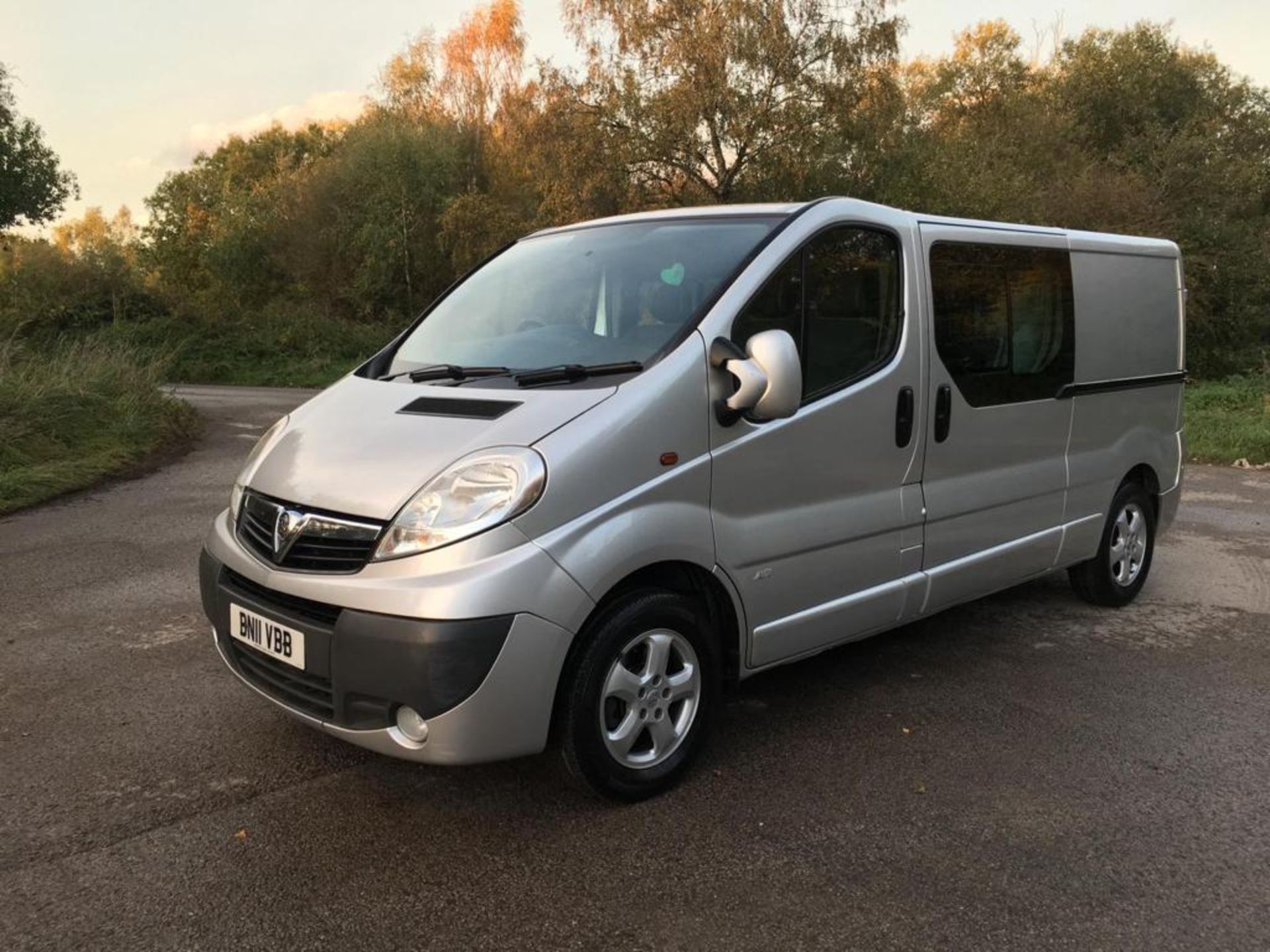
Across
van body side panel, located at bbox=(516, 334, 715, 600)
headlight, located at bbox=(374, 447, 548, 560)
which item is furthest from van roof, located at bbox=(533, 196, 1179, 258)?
headlight, located at bbox=(374, 447, 548, 560)

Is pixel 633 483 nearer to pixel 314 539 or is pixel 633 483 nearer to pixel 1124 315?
pixel 314 539

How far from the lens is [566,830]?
9.93 ft

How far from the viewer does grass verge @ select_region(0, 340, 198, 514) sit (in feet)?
28.5

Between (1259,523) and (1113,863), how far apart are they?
20.2ft

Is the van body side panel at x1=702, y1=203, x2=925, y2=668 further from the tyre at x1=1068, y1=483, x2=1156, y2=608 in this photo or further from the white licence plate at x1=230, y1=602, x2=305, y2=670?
the tyre at x1=1068, y1=483, x2=1156, y2=608

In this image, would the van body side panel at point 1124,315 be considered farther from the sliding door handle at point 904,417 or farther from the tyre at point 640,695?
the tyre at point 640,695

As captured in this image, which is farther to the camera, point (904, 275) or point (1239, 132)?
point (1239, 132)

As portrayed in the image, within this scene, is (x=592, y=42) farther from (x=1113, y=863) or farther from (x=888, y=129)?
(x=1113, y=863)

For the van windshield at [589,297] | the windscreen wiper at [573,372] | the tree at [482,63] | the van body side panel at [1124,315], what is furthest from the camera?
the tree at [482,63]

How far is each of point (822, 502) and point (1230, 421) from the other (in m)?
11.7

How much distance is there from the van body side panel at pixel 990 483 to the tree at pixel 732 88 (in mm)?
21932

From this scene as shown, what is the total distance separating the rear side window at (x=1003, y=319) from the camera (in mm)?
4137

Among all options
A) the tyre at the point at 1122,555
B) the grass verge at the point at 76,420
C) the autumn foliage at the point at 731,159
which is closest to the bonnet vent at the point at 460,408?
the tyre at the point at 1122,555

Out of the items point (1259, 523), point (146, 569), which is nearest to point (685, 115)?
point (1259, 523)
